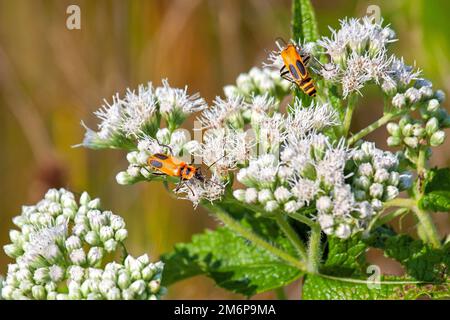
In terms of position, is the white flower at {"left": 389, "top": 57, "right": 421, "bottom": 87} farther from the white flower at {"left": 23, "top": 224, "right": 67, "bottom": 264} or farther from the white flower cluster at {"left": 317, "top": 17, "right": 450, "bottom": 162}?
the white flower at {"left": 23, "top": 224, "right": 67, "bottom": 264}

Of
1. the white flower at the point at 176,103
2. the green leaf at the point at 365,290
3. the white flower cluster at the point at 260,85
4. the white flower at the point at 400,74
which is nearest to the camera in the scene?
the green leaf at the point at 365,290

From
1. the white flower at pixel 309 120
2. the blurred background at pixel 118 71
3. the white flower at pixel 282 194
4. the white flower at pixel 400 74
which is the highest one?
the blurred background at pixel 118 71

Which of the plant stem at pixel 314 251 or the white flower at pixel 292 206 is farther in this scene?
the plant stem at pixel 314 251

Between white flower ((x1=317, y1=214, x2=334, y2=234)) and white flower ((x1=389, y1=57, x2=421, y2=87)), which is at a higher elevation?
white flower ((x1=389, y1=57, x2=421, y2=87))

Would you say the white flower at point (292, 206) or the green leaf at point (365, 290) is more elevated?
the white flower at point (292, 206)

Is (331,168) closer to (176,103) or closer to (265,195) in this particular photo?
(265,195)

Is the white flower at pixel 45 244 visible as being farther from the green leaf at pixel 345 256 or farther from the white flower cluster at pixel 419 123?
the white flower cluster at pixel 419 123

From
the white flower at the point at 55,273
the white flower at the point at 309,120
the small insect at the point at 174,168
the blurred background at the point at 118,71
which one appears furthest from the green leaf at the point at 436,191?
the blurred background at the point at 118,71

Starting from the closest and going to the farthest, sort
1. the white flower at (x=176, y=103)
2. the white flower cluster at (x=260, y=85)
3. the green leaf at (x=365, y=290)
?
the green leaf at (x=365, y=290) → the white flower at (x=176, y=103) → the white flower cluster at (x=260, y=85)

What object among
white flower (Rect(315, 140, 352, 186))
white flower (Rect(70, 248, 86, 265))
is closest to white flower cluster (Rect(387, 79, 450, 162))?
white flower (Rect(315, 140, 352, 186))
